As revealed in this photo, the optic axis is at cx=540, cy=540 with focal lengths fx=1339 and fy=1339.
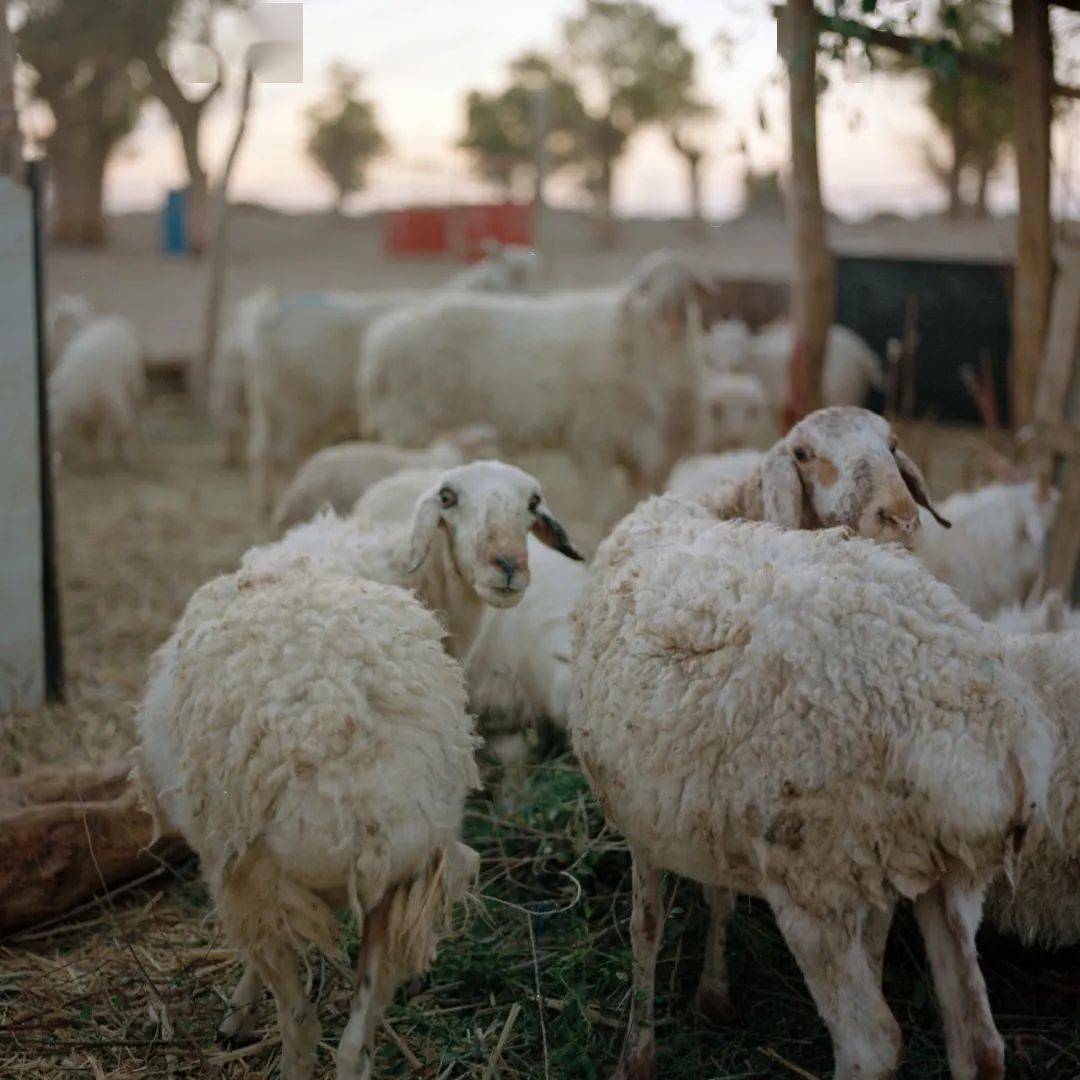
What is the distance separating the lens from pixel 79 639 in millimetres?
6750

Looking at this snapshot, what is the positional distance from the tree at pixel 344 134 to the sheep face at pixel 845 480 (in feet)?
132

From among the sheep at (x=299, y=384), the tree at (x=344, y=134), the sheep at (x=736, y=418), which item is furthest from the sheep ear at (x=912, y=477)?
the tree at (x=344, y=134)

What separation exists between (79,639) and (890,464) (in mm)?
4522

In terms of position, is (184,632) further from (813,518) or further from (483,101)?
(483,101)

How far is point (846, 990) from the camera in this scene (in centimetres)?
269

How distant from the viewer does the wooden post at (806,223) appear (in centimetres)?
608

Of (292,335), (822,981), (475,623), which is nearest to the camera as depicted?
(822,981)

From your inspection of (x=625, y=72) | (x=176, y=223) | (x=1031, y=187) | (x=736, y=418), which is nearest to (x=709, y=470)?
(x=1031, y=187)

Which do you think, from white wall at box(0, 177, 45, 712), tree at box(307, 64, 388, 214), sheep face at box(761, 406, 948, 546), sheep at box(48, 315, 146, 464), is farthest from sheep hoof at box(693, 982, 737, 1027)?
tree at box(307, 64, 388, 214)

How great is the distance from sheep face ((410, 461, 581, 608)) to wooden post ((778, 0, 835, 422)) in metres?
2.48

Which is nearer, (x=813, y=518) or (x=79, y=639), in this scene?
(x=813, y=518)

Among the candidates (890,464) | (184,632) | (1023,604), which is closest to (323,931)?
(184,632)

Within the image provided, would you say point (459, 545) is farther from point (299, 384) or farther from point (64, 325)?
point (64, 325)

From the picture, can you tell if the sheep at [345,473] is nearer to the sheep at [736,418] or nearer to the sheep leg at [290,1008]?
the sheep at [736,418]
